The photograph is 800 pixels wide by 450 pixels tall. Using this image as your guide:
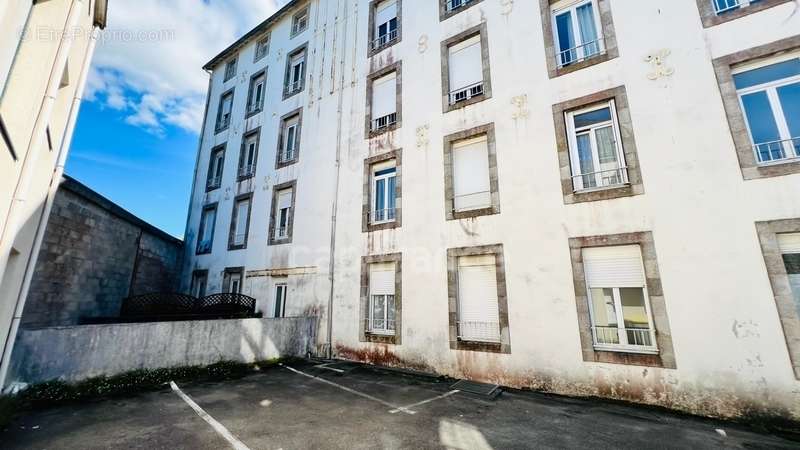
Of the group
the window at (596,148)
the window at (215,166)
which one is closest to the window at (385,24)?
the window at (596,148)

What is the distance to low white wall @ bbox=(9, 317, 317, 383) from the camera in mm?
5453

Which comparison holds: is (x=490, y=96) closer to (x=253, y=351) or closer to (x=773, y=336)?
(x=773, y=336)

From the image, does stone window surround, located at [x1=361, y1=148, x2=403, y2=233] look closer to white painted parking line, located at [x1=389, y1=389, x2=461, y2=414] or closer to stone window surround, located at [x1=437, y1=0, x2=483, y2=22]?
stone window surround, located at [x1=437, y1=0, x2=483, y2=22]

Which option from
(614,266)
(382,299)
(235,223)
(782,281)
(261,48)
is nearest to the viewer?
(782,281)

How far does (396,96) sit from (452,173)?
12.0 feet

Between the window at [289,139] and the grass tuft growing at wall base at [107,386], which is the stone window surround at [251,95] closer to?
the window at [289,139]

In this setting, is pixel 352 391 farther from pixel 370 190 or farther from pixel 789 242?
pixel 789 242

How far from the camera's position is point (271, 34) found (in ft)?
53.2

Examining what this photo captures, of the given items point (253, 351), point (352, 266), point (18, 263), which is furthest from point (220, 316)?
point (18, 263)

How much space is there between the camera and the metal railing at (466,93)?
9211 millimetres

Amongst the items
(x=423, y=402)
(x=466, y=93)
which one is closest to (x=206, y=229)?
(x=466, y=93)

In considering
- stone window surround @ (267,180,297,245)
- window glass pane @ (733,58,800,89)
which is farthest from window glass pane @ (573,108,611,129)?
stone window surround @ (267,180,297,245)

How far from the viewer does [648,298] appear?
614 cm

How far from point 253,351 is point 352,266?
353 cm
